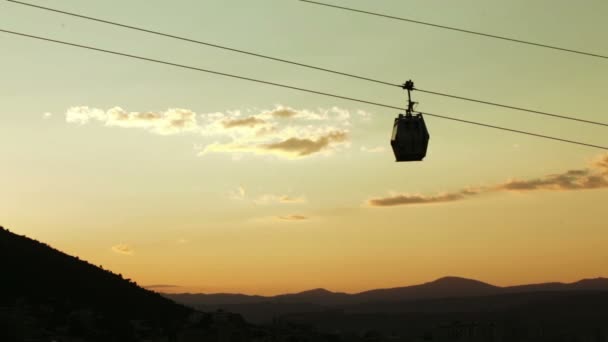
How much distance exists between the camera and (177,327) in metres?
59.0

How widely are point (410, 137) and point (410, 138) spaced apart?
0.16 feet

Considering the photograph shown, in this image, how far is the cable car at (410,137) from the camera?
32.8 meters

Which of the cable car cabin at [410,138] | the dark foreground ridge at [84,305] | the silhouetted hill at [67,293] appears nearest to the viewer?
the cable car cabin at [410,138]

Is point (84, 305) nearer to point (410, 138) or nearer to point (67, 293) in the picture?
point (67, 293)

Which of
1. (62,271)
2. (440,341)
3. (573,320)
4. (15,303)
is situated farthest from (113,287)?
(573,320)

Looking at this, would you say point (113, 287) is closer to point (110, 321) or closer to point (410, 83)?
point (110, 321)

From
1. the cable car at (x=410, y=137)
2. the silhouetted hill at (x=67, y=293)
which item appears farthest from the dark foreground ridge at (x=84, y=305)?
the cable car at (x=410, y=137)

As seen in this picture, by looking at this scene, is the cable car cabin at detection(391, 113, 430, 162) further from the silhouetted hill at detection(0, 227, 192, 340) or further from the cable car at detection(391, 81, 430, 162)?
the silhouetted hill at detection(0, 227, 192, 340)

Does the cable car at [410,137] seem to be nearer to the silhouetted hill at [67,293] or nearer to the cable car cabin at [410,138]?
the cable car cabin at [410,138]

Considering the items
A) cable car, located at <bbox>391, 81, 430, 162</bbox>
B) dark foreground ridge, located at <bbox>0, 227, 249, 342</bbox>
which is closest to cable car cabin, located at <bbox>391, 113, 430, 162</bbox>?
cable car, located at <bbox>391, 81, 430, 162</bbox>

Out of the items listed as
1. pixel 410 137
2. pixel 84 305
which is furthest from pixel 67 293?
pixel 410 137

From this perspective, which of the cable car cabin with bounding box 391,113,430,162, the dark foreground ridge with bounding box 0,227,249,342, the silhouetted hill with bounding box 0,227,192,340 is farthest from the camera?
the silhouetted hill with bounding box 0,227,192,340

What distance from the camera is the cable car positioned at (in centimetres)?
3275

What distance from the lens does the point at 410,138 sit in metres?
32.7
